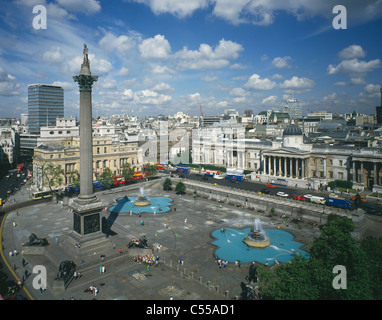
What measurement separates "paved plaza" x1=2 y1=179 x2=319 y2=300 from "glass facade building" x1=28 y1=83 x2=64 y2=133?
121353mm

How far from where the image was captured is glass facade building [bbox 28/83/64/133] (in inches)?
6541

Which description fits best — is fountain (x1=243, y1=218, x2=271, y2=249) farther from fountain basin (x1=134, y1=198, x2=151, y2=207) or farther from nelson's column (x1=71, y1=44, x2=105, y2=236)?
fountain basin (x1=134, y1=198, x2=151, y2=207)

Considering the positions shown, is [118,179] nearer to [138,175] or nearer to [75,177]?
[138,175]

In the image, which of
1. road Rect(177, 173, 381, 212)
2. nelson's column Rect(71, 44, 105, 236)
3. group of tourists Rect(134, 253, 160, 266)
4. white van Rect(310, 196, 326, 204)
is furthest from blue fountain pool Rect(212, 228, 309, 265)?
road Rect(177, 173, 381, 212)

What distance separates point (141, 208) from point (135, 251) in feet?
81.9

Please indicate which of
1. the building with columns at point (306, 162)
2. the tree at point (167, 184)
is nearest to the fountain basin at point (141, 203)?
the tree at point (167, 184)

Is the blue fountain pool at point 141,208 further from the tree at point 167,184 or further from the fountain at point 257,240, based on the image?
the fountain at point 257,240

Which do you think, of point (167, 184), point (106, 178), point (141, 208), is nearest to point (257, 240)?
point (141, 208)

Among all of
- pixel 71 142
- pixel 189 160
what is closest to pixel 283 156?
pixel 189 160

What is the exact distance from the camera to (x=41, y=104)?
550 feet

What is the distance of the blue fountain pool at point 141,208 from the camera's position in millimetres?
61281

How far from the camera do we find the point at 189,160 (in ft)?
415

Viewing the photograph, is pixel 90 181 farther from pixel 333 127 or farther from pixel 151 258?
pixel 333 127
